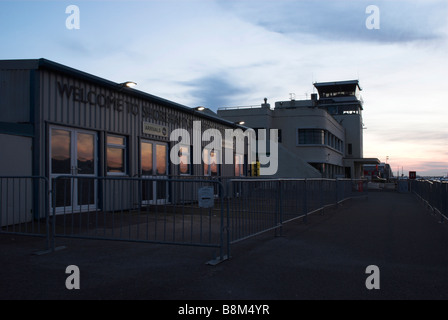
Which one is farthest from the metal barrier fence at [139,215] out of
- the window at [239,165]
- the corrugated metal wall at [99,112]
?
the window at [239,165]

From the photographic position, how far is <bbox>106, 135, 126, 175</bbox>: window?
12.2 meters

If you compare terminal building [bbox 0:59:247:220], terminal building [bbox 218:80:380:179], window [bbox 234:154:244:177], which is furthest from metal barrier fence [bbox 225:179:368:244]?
terminal building [bbox 218:80:380:179]

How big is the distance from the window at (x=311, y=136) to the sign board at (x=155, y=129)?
104 feet

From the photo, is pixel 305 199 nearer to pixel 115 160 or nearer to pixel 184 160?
pixel 115 160

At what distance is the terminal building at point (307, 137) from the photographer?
39.6 m

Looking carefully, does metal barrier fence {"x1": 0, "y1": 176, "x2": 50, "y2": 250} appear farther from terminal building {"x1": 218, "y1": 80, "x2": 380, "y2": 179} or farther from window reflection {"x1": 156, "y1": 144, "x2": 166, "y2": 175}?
terminal building {"x1": 218, "y1": 80, "x2": 380, "y2": 179}

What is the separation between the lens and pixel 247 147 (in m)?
24.3

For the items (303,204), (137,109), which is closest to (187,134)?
(137,109)

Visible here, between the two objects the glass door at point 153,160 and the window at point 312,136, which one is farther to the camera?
the window at point 312,136

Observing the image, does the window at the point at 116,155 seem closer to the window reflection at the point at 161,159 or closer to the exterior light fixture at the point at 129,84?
the exterior light fixture at the point at 129,84

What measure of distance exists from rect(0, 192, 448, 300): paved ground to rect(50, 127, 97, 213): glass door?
2235 millimetres

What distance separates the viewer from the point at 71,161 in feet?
34.9
